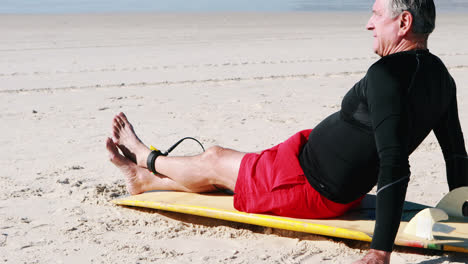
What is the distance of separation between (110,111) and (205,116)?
1076 millimetres

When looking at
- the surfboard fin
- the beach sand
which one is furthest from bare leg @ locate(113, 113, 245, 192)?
the surfboard fin

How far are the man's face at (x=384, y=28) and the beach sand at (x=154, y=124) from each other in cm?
99

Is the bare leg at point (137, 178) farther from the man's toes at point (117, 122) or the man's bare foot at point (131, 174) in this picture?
the man's toes at point (117, 122)

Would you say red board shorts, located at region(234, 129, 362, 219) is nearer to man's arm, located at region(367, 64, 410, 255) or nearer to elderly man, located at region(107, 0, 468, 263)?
elderly man, located at region(107, 0, 468, 263)

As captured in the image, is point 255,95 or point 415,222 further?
point 255,95

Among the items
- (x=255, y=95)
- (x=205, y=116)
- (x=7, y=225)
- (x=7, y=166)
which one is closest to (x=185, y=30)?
(x=255, y=95)

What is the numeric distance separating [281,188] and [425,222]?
691 millimetres

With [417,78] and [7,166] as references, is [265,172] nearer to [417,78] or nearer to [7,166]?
[417,78]

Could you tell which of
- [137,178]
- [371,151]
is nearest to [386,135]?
[371,151]

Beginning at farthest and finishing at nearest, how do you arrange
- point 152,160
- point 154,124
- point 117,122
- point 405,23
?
1. point 154,124
2. point 117,122
3. point 152,160
4. point 405,23

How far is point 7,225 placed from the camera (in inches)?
134

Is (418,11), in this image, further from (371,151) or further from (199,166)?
(199,166)

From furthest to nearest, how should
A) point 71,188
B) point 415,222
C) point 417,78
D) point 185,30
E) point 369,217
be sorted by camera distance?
point 185,30 < point 71,188 < point 369,217 < point 415,222 < point 417,78

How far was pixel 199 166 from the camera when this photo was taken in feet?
11.2
